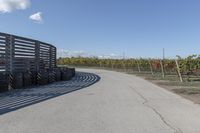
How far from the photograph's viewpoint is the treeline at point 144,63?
33938 millimetres

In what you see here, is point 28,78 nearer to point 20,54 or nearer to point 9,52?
point 9,52

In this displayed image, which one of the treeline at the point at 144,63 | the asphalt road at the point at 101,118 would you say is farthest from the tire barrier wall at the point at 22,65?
the treeline at the point at 144,63

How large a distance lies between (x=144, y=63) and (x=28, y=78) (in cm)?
4794

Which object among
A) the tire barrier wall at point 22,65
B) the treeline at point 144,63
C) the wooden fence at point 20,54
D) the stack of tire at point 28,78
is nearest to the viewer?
the stack of tire at point 28,78

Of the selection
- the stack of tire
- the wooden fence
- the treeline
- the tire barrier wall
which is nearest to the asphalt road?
the stack of tire

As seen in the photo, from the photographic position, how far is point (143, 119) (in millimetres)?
9992

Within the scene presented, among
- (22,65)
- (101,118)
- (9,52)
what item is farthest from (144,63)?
(101,118)

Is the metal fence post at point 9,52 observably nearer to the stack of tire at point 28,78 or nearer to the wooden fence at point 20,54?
the wooden fence at point 20,54

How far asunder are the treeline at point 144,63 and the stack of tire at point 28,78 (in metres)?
11.4

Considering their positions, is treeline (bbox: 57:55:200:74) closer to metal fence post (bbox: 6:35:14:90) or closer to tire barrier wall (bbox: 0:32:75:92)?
tire barrier wall (bbox: 0:32:75:92)

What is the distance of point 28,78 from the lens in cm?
2164

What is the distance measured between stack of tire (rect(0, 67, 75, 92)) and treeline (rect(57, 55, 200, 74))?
11.4 metres

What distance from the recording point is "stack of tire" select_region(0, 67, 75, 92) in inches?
707

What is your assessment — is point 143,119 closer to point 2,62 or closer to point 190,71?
point 2,62
